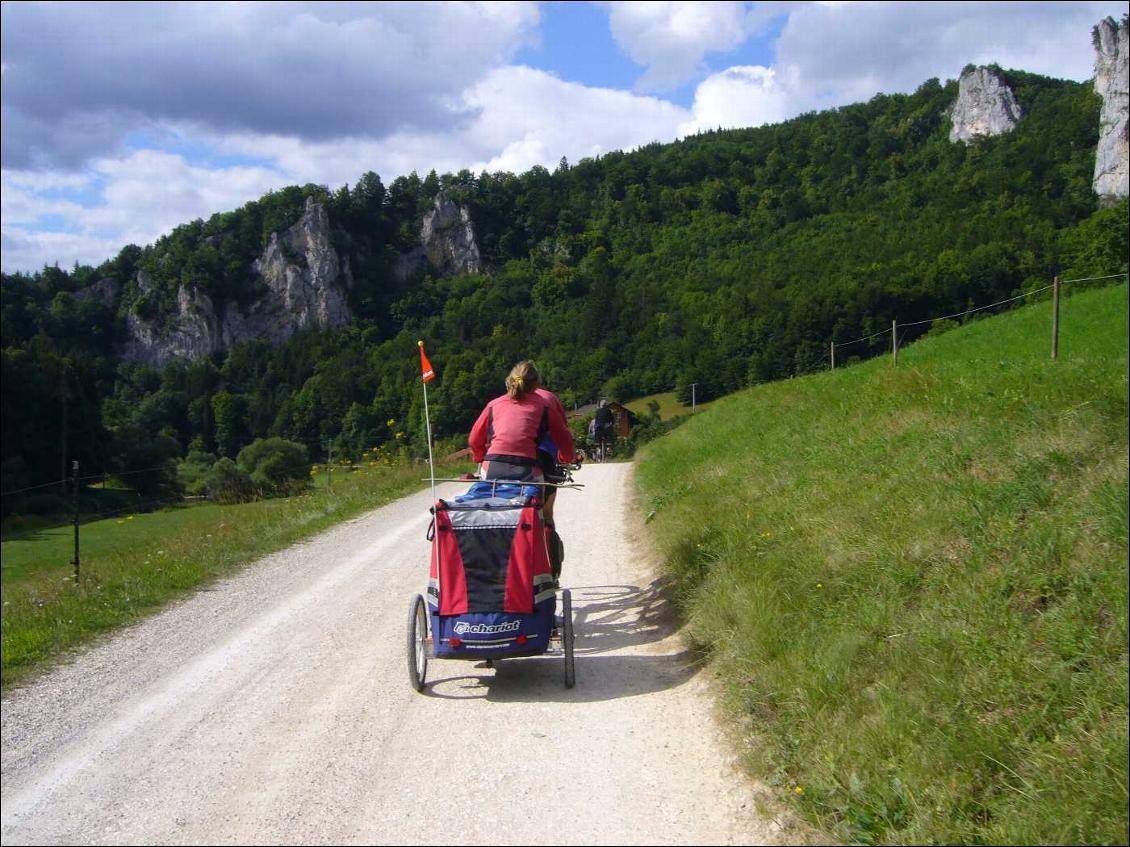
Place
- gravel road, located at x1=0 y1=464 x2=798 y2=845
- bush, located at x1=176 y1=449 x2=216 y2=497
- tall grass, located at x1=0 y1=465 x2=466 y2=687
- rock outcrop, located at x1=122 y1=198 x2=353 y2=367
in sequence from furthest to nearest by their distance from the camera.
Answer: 1. rock outcrop, located at x1=122 y1=198 x2=353 y2=367
2. bush, located at x1=176 y1=449 x2=216 y2=497
3. tall grass, located at x1=0 y1=465 x2=466 y2=687
4. gravel road, located at x1=0 y1=464 x2=798 y2=845

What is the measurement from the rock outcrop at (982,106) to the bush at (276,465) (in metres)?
68.4

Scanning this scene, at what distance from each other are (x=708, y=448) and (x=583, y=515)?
2.59m

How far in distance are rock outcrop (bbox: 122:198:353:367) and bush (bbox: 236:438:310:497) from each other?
102ft

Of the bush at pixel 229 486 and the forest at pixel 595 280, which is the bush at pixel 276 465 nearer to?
the bush at pixel 229 486

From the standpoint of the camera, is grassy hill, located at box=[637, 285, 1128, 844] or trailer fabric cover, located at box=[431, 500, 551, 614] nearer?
grassy hill, located at box=[637, 285, 1128, 844]

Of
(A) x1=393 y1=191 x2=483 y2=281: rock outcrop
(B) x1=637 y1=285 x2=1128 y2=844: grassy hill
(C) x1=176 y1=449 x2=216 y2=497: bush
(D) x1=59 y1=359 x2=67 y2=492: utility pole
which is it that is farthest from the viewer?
(A) x1=393 y1=191 x2=483 y2=281: rock outcrop

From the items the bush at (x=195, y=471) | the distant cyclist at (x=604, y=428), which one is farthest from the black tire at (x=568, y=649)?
the distant cyclist at (x=604, y=428)

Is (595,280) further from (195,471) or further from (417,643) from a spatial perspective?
(417,643)

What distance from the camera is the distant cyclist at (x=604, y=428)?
25.1 metres

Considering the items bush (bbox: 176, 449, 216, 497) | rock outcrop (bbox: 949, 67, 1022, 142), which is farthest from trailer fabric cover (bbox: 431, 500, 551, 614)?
rock outcrop (bbox: 949, 67, 1022, 142)

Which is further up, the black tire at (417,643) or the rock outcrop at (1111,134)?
the rock outcrop at (1111,134)

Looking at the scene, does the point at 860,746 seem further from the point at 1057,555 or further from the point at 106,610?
the point at 106,610

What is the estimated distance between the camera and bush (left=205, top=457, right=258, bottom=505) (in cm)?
1762

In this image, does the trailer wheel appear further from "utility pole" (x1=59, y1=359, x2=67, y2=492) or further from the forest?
"utility pole" (x1=59, y1=359, x2=67, y2=492)
